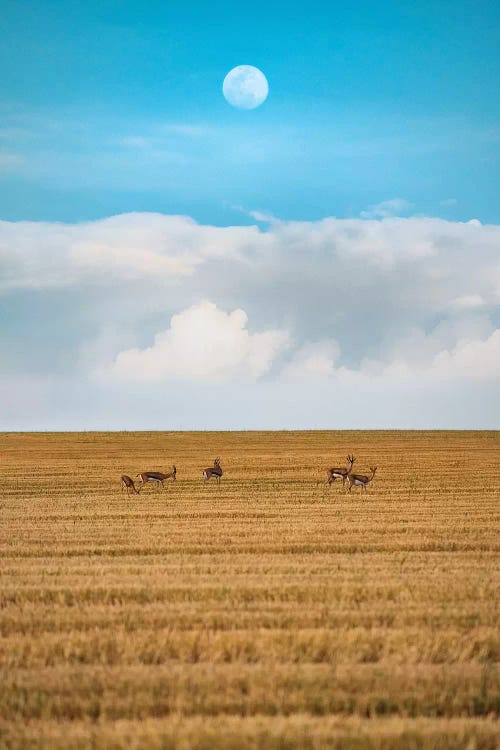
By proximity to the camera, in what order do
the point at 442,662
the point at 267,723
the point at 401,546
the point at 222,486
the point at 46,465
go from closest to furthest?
the point at 267,723
the point at 442,662
the point at 401,546
the point at 222,486
the point at 46,465

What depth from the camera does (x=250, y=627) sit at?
30.3ft

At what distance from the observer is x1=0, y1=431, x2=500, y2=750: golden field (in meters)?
6.35

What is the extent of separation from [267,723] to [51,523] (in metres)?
14.6

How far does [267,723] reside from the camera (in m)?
6.33

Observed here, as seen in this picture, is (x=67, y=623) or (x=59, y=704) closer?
(x=59, y=704)

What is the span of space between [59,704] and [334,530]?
1167 centimetres

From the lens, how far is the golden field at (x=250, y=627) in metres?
6.35

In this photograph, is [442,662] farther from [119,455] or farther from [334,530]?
[119,455]

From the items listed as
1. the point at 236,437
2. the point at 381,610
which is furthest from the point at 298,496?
the point at 236,437

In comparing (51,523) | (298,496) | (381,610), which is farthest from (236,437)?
(381,610)

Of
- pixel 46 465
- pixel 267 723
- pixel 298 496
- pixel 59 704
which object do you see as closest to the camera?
pixel 267 723

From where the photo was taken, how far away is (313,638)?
8.59 metres

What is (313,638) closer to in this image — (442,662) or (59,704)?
(442,662)

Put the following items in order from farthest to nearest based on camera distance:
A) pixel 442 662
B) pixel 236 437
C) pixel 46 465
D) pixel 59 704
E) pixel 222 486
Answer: pixel 236 437 → pixel 46 465 → pixel 222 486 → pixel 442 662 → pixel 59 704
